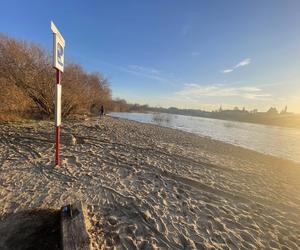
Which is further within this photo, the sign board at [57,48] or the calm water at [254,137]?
the calm water at [254,137]

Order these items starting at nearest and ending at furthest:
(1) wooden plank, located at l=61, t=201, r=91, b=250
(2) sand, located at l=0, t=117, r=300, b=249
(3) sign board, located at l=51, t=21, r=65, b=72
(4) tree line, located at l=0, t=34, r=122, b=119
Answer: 1. (1) wooden plank, located at l=61, t=201, r=91, b=250
2. (2) sand, located at l=0, t=117, r=300, b=249
3. (3) sign board, located at l=51, t=21, r=65, b=72
4. (4) tree line, located at l=0, t=34, r=122, b=119

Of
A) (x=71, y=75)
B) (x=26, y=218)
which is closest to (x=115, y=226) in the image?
(x=26, y=218)

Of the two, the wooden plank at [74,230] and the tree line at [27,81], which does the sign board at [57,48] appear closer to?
the wooden plank at [74,230]

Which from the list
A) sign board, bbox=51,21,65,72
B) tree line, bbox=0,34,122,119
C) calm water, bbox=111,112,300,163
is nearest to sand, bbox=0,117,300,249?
sign board, bbox=51,21,65,72

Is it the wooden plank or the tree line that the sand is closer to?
the wooden plank

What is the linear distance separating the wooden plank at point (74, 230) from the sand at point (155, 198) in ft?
0.82

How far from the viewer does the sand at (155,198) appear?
9.89 ft

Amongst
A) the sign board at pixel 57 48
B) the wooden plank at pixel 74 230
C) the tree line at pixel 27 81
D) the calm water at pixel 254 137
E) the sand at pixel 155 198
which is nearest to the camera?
the wooden plank at pixel 74 230

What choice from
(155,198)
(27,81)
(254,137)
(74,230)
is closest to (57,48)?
(74,230)

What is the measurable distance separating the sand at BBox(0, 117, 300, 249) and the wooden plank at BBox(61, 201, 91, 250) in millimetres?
251

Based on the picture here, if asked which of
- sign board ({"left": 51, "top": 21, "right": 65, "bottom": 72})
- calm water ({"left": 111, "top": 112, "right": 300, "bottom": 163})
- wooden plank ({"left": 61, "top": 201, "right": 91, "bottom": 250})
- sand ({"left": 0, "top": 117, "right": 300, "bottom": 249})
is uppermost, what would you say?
sign board ({"left": 51, "top": 21, "right": 65, "bottom": 72})

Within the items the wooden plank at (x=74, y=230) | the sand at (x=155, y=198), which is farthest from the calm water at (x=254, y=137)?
the wooden plank at (x=74, y=230)

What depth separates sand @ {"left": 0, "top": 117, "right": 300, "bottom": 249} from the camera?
3.02 m

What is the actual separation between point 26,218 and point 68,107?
20148 millimetres
